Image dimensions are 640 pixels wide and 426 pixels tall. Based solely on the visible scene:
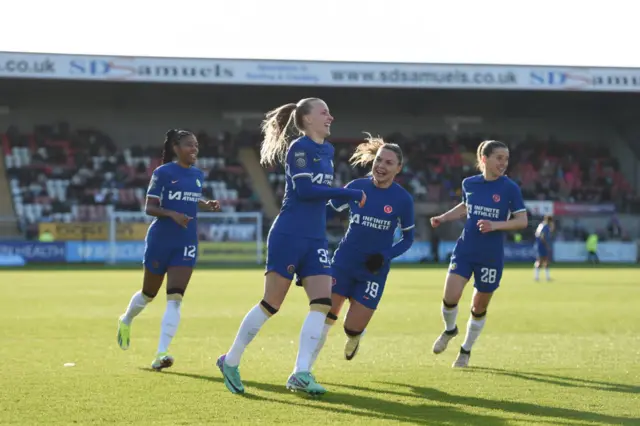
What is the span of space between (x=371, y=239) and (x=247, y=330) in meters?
1.76

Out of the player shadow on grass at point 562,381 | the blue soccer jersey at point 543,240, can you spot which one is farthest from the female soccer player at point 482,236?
the blue soccer jersey at point 543,240

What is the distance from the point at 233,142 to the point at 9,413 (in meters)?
41.3

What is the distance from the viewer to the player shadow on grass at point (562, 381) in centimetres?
884

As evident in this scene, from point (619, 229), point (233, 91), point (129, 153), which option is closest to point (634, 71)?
point (619, 229)

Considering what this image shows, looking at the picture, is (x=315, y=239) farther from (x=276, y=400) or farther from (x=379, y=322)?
(x=379, y=322)

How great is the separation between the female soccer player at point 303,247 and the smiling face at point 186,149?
228 centimetres

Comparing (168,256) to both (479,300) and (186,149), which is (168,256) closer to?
(186,149)

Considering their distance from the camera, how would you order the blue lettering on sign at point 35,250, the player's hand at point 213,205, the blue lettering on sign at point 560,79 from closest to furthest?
the player's hand at point 213,205
the blue lettering on sign at point 35,250
the blue lettering on sign at point 560,79

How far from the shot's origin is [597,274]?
108 ft

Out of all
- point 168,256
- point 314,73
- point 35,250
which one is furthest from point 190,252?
point 314,73

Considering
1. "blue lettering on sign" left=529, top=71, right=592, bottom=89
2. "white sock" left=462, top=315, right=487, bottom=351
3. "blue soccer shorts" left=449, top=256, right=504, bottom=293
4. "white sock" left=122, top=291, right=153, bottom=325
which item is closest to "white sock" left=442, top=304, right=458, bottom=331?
"white sock" left=462, top=315, right=487, bottom=351

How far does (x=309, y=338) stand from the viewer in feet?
26.9

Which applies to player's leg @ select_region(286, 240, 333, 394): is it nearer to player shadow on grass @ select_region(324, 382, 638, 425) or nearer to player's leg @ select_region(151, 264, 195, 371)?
player shadow on grass @ select_region(324, 382, 638, 425)

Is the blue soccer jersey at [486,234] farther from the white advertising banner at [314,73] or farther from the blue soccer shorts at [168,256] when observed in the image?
the white advertising banner at [314,73]
